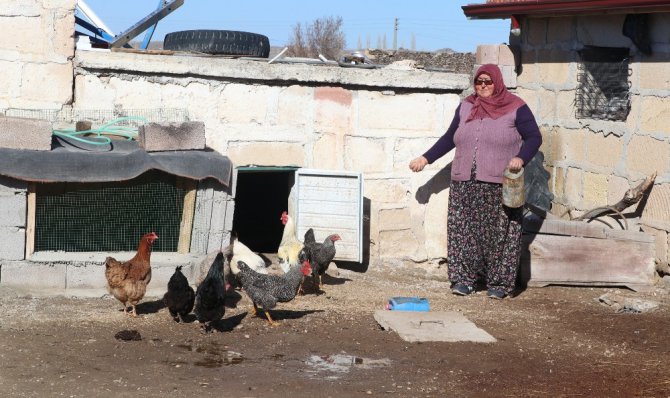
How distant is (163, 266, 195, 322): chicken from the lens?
7805 millimetres

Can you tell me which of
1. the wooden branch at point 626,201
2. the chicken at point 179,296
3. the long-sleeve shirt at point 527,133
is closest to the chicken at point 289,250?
the chicken at point 179,296

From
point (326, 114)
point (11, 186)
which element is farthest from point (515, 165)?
point (11, 186)

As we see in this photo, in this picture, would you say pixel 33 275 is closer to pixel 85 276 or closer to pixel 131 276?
pixel 85 276

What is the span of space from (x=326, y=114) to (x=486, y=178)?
1.93 meters

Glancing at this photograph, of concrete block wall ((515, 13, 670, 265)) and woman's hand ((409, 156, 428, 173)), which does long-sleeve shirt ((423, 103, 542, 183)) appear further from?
concrete block wall ((515, 13, 670, 265))

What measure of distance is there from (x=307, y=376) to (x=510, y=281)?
3.31 m

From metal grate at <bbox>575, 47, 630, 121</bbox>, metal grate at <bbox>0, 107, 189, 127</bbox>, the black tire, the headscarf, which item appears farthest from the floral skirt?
the black tire

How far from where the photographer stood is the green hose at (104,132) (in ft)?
29.1

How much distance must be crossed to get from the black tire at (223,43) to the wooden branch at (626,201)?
14.4ft

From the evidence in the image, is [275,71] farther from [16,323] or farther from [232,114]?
[16,323]

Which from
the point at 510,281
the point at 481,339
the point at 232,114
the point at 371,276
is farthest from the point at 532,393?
the point at 232,114

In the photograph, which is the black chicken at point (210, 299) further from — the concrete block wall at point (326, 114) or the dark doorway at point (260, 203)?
the dark doorway at point (260, 203)

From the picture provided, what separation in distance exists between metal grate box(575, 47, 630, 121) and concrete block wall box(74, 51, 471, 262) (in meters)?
1.59

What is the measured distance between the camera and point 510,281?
9383 mm
